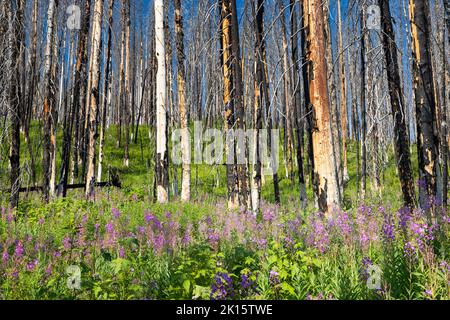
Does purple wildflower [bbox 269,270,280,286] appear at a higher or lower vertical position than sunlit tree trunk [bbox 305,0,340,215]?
lower

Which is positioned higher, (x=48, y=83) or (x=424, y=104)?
(x=48, y=83)

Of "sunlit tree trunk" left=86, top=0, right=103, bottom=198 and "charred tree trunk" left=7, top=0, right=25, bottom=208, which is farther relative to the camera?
"sunlit tree trunk" left=86, top=0, right=103, bottom=198

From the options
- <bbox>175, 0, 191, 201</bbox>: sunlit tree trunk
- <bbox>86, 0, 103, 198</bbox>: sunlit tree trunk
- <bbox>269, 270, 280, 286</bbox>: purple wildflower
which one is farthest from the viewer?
<bbox>175, 0, 191, 201</bbox>: sunlit tree trunk

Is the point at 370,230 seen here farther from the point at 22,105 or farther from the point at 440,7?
the point at 440,7

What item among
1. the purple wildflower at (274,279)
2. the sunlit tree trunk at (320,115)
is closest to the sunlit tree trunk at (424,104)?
the sunlit tree trunk at (320,115)

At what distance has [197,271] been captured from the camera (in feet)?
9.78

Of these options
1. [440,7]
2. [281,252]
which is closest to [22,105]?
[281,252]

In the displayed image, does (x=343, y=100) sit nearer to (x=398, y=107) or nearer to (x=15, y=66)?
(x=398, y=107)

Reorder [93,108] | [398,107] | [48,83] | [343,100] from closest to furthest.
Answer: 1. [398,107]
2. [48,83]
3. [93,108]
4. [343,100]

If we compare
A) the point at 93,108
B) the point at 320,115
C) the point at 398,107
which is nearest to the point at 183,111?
the point at 93,108

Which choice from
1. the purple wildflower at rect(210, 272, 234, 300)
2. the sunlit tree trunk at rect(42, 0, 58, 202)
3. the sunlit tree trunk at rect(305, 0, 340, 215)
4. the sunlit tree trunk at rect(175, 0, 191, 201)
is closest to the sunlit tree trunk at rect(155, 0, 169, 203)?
the sunlit tree trunk at rect(42, 0, 58, 202)

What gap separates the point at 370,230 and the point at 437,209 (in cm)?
136

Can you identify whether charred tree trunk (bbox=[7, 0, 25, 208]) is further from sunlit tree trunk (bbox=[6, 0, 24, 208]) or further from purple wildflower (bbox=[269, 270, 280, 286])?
purple wildflower (bbox=[269, 270, 280, 286])
